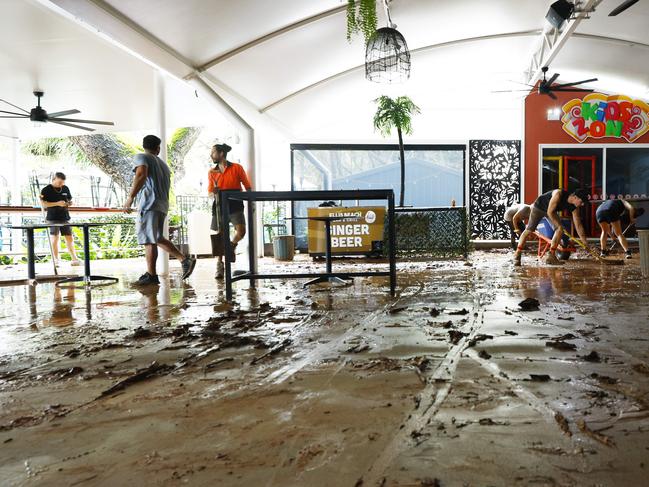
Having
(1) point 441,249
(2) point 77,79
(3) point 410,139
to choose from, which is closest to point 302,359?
(1) point 441,249

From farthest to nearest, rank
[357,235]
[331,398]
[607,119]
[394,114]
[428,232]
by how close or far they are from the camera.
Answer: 1. [607,119]
2. [394,114]
3. [357,235]
4. [428,232]
5. [331,398]

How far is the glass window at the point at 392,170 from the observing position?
13641mm

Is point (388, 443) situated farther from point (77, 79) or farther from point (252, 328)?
point (77, 79)

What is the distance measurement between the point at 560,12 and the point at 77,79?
864 centimetres

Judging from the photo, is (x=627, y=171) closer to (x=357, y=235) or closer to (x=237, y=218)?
(x=357, y=235)

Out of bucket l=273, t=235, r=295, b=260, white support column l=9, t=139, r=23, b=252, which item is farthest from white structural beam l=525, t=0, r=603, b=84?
white support column l=9, t=139, r=23, b=252

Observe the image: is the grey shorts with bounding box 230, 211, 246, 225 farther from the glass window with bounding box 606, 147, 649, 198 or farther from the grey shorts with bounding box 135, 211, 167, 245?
the glass window with bounding box 606, 147, 649, 198

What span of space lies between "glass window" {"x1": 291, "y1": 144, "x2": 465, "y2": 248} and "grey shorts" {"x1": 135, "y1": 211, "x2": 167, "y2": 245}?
27.1 feet

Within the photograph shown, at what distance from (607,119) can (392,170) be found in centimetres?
644

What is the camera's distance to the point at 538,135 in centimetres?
1395

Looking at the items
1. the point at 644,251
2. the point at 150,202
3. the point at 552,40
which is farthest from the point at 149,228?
the point at 552,40

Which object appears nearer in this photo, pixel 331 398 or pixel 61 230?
pixel 331 398

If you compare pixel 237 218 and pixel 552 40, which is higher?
pixel 552 40

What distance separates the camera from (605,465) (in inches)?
42.5
